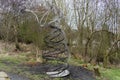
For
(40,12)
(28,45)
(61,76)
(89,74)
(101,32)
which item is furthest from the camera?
(28,45)

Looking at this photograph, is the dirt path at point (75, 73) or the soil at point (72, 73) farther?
the dirt path at point (75, 73)

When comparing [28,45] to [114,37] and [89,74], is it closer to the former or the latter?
[114,37]

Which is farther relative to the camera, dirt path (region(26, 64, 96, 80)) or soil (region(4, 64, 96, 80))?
dirt path (region(26, 64, 96, 80))

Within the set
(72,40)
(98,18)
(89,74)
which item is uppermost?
(98,18)

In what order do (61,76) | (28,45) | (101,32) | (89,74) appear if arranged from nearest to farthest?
(61,76) → (89,74) → (101,32) → (28,45)

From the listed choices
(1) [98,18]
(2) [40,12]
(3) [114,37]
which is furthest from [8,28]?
(3) [114,37]

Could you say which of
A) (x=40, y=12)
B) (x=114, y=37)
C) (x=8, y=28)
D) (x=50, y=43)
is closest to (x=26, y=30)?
(x=8, y=28)

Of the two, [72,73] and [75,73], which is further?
[75,73]

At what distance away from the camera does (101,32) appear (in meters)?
17.0

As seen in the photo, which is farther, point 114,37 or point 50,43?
point 114,37

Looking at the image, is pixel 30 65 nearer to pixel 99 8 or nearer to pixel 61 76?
pixel 61 76

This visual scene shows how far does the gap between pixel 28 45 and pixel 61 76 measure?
8951mm

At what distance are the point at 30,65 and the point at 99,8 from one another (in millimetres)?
7439

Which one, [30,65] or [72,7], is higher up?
[72,7]
